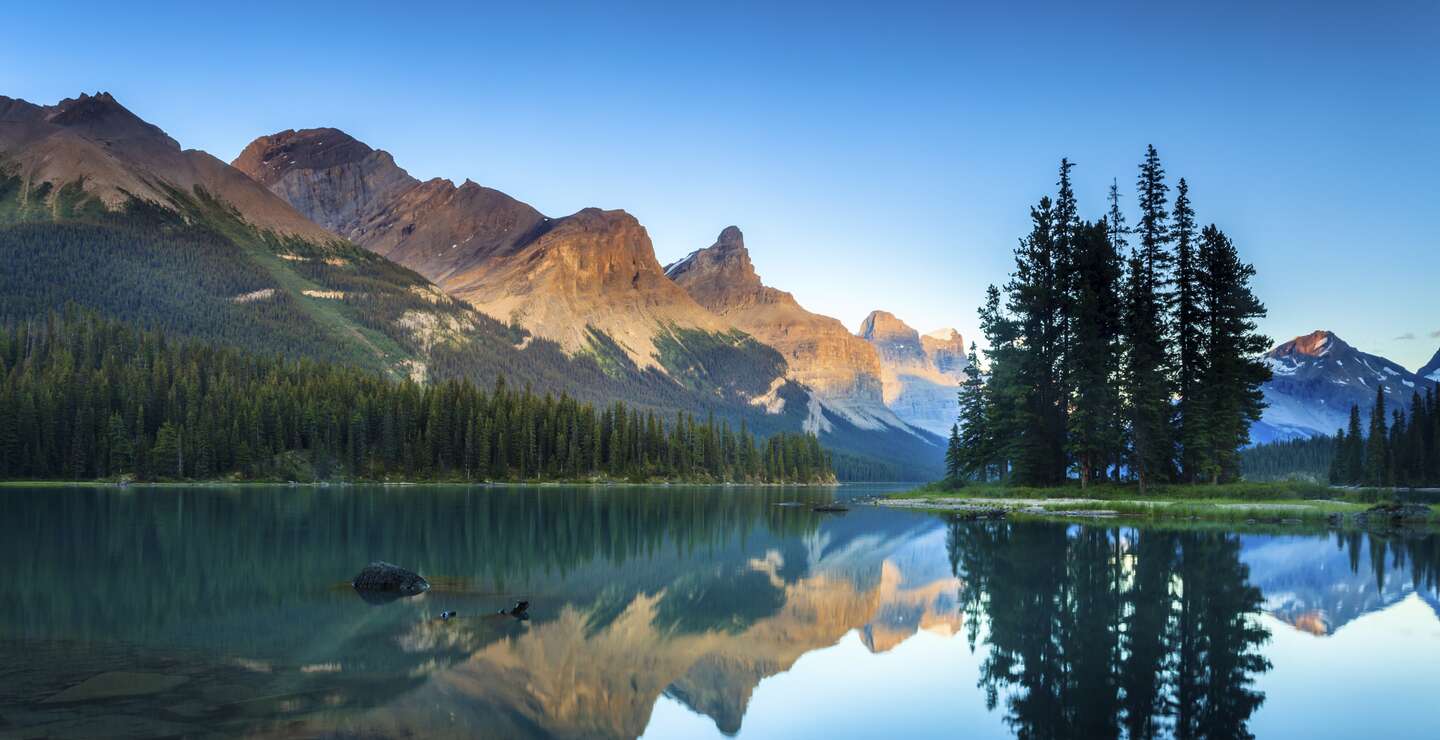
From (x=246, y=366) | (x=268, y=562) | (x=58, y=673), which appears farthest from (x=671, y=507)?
(x=246, y=366)

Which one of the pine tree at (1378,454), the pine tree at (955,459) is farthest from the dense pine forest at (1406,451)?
the pine tree at (955,459)

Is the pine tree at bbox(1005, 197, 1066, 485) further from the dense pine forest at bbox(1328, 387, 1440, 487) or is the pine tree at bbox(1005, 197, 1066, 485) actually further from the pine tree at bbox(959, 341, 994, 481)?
the dense pine forest at bbox(1328, 387, 1440, 487)

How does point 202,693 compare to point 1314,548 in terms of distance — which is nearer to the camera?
point 202,693

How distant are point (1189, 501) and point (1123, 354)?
11.9 m

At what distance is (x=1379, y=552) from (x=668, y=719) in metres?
35.8

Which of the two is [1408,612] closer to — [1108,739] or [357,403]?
[1108,739]

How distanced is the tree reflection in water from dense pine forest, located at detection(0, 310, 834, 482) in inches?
5323

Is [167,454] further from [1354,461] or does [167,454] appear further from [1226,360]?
[1354,461]

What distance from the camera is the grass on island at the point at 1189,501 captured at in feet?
178

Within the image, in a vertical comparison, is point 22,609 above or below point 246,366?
below

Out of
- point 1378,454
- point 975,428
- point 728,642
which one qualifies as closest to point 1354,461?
point 1378,454

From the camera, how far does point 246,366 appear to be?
177m

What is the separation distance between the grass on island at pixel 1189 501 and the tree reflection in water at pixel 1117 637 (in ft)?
56.8

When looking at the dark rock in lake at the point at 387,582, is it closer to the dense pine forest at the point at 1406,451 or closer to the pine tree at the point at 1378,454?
the dense pine forest at the point at 1406,451
